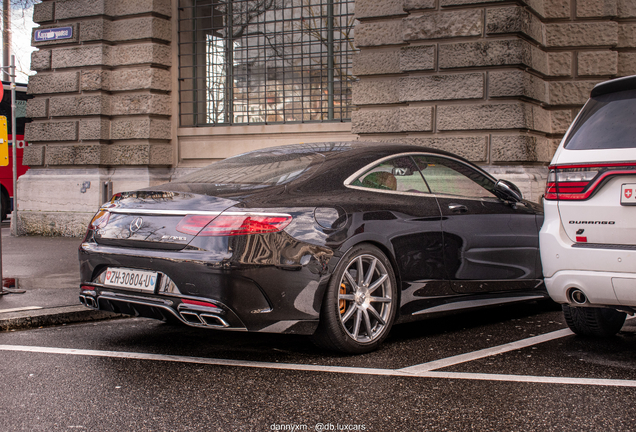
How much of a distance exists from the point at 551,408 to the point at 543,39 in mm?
7937

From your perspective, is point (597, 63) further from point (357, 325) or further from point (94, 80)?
point (94, 80)

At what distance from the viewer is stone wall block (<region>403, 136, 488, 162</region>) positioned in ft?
31.7

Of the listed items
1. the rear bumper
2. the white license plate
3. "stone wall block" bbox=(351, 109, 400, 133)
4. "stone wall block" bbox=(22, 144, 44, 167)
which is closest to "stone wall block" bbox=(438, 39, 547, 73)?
"stone wall block" bbox=(351, 109, 400, 133)

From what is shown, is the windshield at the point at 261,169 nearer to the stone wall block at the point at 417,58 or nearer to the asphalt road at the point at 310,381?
the asphalt road at the point at 310,381

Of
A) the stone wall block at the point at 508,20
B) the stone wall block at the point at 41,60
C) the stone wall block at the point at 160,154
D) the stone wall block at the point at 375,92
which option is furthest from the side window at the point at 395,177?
the stone wall block at the point at 41,60

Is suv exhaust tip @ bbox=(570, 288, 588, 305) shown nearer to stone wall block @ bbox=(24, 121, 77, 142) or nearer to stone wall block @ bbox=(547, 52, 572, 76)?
stone wall block @ bbox=(547, 52, 572, 76)

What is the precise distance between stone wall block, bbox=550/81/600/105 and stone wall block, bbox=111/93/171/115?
6.42 m

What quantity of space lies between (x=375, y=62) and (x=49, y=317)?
20.8 ft

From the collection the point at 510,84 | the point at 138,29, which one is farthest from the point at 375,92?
the point at 138,29

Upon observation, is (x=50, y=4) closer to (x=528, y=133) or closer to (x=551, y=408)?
(x=528, y=133)

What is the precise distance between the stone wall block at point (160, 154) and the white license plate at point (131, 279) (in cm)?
807

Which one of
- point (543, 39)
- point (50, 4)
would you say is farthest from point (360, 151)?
point (50, 4)

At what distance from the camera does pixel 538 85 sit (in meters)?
9.98

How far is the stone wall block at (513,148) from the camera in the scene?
9.45 metres
